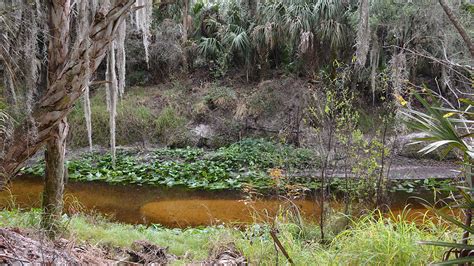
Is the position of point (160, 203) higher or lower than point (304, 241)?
lower

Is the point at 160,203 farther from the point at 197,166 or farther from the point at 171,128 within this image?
the point at 171,128

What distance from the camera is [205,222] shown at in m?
6.07

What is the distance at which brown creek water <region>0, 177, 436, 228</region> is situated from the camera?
6082mm

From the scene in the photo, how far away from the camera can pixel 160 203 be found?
688cm

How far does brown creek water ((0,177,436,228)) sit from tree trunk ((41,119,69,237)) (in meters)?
2.11

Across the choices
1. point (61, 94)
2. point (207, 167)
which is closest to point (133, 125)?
point (207, 167)

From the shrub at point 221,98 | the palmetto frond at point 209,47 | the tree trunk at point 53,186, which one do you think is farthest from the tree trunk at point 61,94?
the palmetto frond at point 209,47

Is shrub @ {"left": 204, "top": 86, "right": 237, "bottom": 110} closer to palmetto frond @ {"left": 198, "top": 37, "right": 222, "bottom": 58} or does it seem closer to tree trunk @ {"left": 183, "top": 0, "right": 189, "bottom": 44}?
palmetto frond @ {"left": 198, "top": 37, "right": 222, "bottom": 58}

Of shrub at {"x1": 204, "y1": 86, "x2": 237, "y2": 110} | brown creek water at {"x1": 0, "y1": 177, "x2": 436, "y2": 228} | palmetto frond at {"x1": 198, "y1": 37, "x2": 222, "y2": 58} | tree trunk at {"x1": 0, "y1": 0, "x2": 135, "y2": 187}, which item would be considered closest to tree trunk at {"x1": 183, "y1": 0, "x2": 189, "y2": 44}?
palmetto frond at {"x1": 198, "y1": 37, "x2": 222, "y2": 58}

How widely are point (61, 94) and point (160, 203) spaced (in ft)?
14.9

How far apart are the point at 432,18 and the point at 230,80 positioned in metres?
6.04

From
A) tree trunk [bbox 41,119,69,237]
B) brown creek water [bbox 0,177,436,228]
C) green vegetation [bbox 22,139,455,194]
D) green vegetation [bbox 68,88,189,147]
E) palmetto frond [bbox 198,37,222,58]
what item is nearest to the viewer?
tree trunk [bbox 41,119,69,237]

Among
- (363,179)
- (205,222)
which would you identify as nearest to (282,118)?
(205,222)

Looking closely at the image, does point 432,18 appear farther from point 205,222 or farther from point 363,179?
point 205,222
